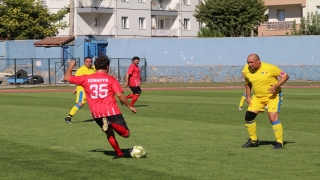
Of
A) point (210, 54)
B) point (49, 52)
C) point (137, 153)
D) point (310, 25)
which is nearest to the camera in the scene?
point (137, 153)

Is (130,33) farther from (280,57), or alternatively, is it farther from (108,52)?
(280,57)

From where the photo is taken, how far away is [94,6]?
7519 cm

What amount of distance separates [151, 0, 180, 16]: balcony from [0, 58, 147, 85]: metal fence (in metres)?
24.6

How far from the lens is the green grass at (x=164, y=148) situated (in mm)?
11086

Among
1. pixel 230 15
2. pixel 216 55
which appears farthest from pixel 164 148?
pixel 230 15

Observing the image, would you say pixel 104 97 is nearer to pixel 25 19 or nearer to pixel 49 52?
pixel 49 52

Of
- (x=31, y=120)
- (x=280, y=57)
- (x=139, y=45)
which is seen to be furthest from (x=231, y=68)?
(x=31, y=120)

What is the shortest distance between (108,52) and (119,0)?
60.1 ft

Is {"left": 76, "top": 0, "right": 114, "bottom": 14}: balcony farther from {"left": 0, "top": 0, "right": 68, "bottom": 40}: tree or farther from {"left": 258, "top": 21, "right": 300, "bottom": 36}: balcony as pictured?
{"left": 258, "top": 21, "right": 300, "bottom": 36}: balcony

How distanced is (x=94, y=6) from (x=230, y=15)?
14.6 m

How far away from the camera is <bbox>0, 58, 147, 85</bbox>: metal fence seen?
53659 millimetres

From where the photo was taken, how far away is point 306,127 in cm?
1822

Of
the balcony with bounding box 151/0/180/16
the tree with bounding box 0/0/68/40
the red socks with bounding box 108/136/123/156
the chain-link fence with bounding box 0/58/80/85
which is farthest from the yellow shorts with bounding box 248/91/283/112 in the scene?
the balcony with bounding box 151/0/180/16

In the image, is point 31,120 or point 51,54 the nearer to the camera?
point 31,120
